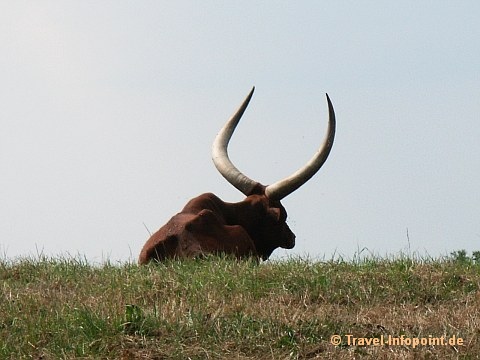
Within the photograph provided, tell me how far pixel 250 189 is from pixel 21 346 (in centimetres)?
509

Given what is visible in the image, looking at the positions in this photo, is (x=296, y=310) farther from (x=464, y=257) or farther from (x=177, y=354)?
(x=464, y=257)

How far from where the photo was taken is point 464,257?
792cm

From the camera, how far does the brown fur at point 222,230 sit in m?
8.42

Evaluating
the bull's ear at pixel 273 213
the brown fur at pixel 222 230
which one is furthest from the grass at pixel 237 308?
the bull's ear at pixel 273 213

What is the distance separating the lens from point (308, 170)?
31.7 ft

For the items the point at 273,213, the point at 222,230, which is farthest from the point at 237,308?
the point at 273,213

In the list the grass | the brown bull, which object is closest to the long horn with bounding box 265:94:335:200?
the brown bull

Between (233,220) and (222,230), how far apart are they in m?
0.80

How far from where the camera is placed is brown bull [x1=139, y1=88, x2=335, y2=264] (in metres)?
8.45

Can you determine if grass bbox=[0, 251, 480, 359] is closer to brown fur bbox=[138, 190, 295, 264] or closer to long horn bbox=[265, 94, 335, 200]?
brown fur bbox=[138, 190, 295, 264]

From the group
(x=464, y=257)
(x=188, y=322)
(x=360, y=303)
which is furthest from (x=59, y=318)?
(x=464, y=257)

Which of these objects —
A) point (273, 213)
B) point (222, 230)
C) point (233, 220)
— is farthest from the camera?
point (273, 213)

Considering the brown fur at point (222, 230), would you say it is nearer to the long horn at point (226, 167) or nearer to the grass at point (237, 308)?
the long horn at point (226, 167)

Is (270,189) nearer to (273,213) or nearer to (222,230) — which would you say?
(273,213)
